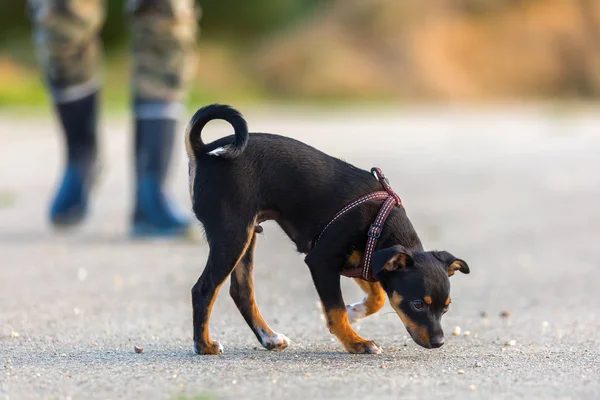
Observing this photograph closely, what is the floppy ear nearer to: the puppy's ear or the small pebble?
the puppy's ear

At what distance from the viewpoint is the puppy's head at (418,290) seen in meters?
3.59

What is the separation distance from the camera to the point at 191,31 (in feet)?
21.5

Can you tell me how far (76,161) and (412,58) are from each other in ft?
66.3

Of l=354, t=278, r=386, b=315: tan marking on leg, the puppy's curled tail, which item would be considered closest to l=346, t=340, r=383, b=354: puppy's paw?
l=354, t=278, r=386, b=315: tan marking on leg

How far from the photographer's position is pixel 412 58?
86.2 ft

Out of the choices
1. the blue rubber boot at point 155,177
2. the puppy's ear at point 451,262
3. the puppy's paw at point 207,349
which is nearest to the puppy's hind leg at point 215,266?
the puppy's paw at point 207,349

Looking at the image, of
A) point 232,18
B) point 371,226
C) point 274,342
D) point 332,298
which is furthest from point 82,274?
point 232,18

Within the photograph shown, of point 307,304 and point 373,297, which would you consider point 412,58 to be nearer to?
point 307,304

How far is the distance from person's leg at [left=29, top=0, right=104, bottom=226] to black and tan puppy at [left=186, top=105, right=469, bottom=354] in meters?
2.99

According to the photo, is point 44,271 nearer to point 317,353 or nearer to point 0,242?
point 0,242

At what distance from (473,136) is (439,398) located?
35.9 feet

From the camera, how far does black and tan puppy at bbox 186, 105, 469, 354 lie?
3.63 m

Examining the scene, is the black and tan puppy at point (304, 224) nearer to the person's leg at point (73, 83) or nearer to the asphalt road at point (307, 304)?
the asphalt road at point (307, 304)

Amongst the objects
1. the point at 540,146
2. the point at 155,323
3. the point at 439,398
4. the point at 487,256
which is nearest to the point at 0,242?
the point at 155,323
